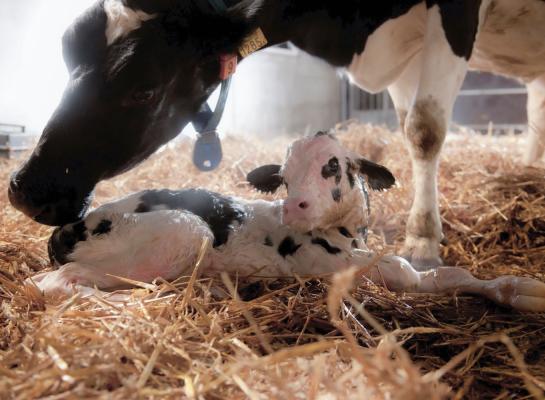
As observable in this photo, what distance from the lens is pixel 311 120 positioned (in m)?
12.5

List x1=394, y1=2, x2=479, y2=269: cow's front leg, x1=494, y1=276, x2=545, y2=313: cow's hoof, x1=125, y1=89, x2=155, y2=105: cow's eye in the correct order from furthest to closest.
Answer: x1=394, y1=2, x2=479, y2=269: cow's front leg
x1=125, y1=89, x2=155, y2=105: cow's eye
x1=494, y1=276, x2=545, y2=313: cow's hoof

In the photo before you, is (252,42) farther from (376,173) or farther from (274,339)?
(274,339)

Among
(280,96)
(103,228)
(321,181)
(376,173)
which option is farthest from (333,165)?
(280,96)

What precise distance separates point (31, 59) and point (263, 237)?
5557 mm

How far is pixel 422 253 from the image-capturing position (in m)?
2.74

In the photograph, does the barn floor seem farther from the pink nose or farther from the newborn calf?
the pink nose

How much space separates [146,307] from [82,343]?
1.00ft

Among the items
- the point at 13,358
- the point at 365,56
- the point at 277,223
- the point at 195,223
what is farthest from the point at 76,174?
the point at 365,56

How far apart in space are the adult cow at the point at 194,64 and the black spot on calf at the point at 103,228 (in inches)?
6.4

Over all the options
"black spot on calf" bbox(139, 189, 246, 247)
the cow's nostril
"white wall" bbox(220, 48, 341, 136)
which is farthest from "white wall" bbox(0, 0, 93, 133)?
"black spot on calf" bbox(139, 189, 246, 247)

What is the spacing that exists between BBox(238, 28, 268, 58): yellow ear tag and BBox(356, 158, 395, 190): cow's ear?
0.85 m

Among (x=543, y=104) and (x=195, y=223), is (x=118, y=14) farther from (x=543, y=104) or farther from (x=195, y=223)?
(x=543, y=104)

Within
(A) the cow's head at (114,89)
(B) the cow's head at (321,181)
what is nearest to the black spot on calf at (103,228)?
(A) the cow's head at (114,89)

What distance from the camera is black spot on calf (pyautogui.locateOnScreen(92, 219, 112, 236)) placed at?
84.8 inches
